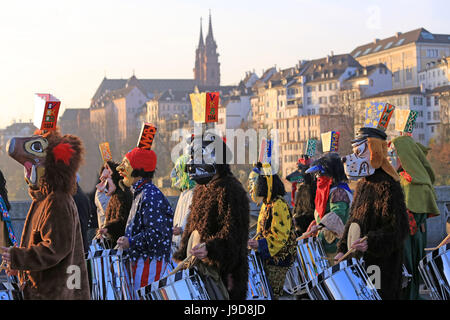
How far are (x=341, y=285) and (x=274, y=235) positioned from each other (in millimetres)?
2498

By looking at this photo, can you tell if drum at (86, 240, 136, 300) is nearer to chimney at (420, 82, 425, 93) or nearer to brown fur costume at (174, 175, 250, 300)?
brown fur costume at (174, 175, 250, 300)

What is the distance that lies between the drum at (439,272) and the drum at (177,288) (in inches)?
75.2

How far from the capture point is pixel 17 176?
199 ft

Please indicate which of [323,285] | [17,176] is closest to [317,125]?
[17,176]

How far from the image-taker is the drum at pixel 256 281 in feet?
23.9

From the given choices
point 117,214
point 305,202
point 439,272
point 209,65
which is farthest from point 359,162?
point 209,65

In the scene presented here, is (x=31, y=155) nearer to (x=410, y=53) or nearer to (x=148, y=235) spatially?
(x=148, y=235)

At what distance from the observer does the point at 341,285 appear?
228 inches

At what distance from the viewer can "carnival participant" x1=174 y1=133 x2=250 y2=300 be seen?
618 centimetres

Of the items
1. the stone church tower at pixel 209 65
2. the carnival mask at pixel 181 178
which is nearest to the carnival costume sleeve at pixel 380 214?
the carnival mask at pixel 181 178

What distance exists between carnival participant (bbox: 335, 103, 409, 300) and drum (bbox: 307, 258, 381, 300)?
2.60ft

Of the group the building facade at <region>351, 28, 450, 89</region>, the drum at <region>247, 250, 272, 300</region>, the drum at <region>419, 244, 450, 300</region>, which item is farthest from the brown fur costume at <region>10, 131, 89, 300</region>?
the building facade at <region>351, 28, 450, 89</region>

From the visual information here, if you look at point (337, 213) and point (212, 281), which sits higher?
point (337, 213)

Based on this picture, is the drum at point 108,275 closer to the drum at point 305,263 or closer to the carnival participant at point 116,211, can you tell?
the carnival participant at point 116,211
